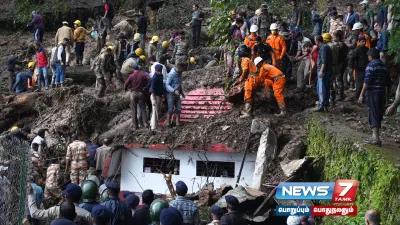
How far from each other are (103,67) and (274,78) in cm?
672

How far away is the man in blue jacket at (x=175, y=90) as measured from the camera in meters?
18.0

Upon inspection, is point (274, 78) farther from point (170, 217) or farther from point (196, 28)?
point (196, 28)

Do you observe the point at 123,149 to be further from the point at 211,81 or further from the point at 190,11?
the point at 190,11

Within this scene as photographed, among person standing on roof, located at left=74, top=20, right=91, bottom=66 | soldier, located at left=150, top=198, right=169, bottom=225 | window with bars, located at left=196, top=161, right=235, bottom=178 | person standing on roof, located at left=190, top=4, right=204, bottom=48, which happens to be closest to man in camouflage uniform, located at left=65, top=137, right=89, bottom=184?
window with bars, located at left=196, top=161, right=235, bottom=178

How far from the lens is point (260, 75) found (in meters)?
→ 17.5

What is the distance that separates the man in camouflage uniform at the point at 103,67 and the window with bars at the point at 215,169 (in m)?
5.92

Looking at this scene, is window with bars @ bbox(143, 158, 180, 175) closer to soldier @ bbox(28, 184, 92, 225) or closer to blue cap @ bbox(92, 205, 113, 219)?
soldier @ bbox(28, 184, 92, 225)

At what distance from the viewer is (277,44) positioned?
19031 millimetres

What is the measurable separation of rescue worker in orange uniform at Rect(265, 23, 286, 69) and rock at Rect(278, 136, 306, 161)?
3227 millimetres

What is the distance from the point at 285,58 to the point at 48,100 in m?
7.93

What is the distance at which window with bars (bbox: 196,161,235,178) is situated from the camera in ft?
56.3

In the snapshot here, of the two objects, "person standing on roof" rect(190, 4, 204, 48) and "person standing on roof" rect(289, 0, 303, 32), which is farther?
"person standing on roof" rect(190, 4, 204, 48)

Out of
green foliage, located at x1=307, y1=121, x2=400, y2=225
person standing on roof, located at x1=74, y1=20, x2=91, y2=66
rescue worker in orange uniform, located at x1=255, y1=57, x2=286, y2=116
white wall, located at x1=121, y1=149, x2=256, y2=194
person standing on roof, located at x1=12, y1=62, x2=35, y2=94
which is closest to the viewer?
green foliage, located at x1=307, y1=121, x2=400, y2=225

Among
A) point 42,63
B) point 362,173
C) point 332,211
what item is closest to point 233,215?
point 332,211
